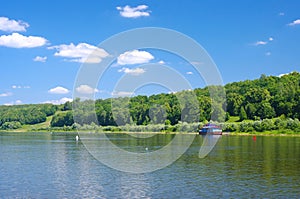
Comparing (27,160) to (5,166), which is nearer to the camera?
(5,166)

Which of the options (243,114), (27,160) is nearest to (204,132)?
(243,114)

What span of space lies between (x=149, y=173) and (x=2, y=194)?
1859 centimetres

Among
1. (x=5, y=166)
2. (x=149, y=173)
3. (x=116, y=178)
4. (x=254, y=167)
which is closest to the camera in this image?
(x=116, y=178)

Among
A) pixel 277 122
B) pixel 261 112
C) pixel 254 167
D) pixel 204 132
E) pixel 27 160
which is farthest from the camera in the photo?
pixel 261 112

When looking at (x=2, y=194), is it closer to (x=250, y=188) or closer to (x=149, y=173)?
(x=149, y=173)

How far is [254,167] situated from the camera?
176ft

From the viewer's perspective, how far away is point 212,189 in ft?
127

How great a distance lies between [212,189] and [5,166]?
32.0 m

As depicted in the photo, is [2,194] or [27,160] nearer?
[2,194]

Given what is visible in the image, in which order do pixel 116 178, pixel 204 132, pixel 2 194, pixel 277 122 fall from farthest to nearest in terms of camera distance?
pixel 204 132 → pixel 277 122 → pixel 116 178 → pixel 2 194

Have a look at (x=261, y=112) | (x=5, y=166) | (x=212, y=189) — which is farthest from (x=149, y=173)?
(x=261, y=112)

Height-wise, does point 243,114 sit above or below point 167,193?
above

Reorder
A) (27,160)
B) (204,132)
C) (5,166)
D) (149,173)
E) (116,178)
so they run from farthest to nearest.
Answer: (204,132) → (27,160) → (5,166) → (149,173) → (116,178)

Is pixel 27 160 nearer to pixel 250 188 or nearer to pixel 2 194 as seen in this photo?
pixel 2 194
